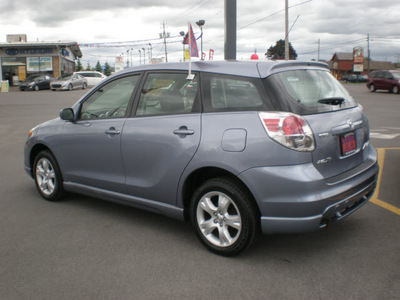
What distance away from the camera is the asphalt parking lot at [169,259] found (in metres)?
3.03

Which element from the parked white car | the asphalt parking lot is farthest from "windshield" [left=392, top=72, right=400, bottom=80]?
the asphalt parking lot

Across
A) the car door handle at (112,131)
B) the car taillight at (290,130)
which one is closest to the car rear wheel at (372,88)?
the car door handle at (112,131)

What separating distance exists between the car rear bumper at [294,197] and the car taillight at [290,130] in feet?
0.55

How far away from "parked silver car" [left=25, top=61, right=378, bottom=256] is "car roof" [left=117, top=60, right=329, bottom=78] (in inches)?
0.5

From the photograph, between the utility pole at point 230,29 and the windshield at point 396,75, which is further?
the windshield at point 396,75

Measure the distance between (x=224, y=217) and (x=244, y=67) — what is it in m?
1.27

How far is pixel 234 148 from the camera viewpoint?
338cm

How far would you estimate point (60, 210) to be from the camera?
196 inches

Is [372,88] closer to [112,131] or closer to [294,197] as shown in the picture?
[112,131]

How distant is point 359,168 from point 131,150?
2.14 metres

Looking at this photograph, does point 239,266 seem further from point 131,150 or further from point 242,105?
point 131,150

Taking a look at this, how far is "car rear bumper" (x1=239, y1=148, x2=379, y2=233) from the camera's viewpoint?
318cm

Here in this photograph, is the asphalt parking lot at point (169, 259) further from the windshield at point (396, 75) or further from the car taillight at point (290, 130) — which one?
the windshield at point (396, 75)

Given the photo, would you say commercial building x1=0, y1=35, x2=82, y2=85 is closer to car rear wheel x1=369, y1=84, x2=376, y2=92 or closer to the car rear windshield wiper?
car rear wheel x1=369, y1=84, x2=376, y2=92
